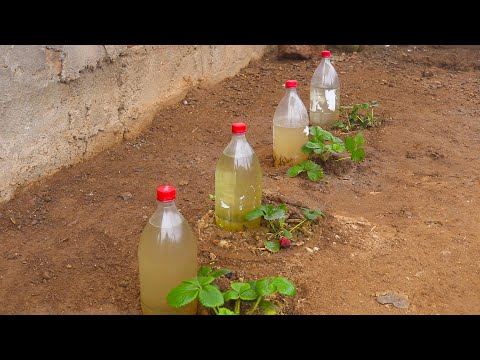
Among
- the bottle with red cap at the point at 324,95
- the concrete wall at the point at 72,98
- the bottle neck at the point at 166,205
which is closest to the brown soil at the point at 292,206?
the concrete wall at the point at 72,98

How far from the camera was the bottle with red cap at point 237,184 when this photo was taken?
2889mm

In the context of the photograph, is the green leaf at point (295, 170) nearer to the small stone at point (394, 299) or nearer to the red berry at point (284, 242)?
the red berry at point (284, 242)

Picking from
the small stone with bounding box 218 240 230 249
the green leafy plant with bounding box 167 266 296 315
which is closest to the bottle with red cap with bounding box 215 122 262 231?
the small stone with bounding box 218 240 230 249

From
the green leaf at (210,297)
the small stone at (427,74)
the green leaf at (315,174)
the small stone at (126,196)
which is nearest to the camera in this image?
the green leaf at (210,297)

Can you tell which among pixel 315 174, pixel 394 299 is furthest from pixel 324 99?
pixel 394 299

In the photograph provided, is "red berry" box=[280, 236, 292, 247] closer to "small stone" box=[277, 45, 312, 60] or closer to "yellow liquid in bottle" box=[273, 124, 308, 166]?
"yellow liquid in bottle" box=[273, 124, 308, 166]

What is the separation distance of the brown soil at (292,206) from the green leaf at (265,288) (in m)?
0.21

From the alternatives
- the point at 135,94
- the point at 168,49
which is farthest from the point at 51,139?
the point at 168,49

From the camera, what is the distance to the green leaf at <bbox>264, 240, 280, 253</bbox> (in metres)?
2.80

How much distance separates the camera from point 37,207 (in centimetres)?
332

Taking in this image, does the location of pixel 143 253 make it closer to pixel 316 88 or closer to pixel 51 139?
pixel 51 139

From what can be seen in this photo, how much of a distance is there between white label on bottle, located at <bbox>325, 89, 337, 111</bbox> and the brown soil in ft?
1.20

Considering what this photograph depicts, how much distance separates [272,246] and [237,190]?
1.10 ft

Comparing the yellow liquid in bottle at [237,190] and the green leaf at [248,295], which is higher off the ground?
the yellow liquid in bottle at [237,190]
